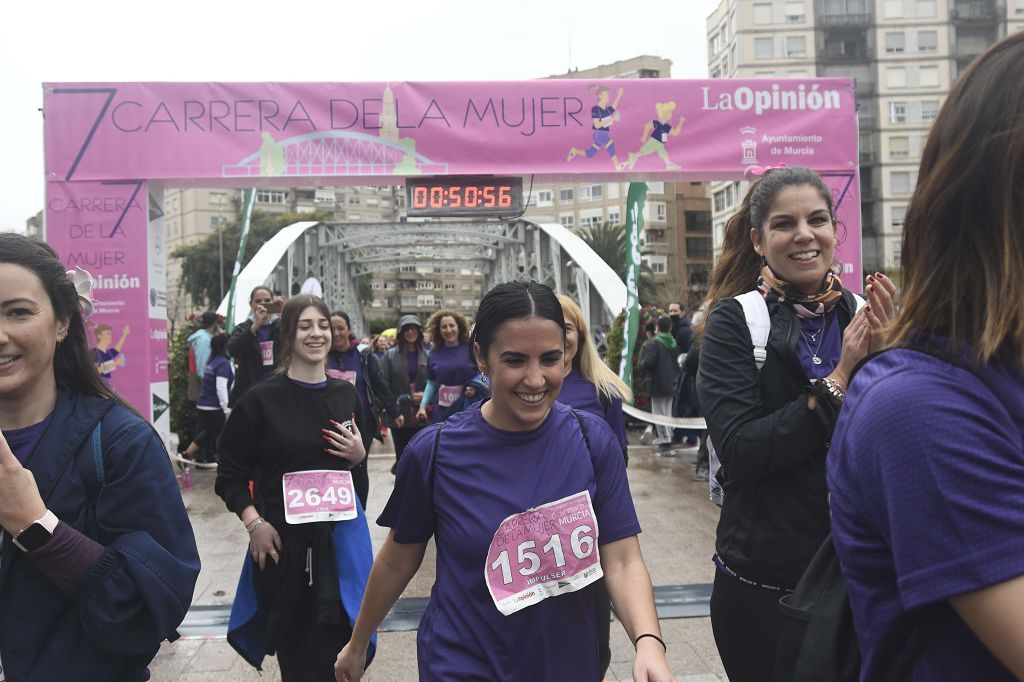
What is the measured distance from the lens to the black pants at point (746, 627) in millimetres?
2311

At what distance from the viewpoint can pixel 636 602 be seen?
7.18 feet

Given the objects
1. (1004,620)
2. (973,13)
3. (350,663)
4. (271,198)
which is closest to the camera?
(1004,620)

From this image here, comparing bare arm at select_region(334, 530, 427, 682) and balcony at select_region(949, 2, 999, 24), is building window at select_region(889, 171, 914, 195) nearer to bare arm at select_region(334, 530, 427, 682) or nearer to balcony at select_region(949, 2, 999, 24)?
balcony at select_region(949, 2, 999, 24)

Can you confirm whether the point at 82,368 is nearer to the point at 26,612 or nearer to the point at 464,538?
the point at 26,612

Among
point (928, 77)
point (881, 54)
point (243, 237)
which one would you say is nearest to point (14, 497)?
point (243, 237)

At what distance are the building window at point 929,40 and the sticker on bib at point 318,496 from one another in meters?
69.4

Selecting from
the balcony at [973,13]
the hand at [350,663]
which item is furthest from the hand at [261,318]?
the balcony at [973,13]

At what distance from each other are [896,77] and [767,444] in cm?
6907

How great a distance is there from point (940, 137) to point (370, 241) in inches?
1096

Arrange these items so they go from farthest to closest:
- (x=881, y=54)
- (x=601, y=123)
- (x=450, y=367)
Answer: (x=881, y=54)
(x=601, y=123)
(x=450, y=367)

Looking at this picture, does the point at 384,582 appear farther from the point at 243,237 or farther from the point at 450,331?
the point at 243,237

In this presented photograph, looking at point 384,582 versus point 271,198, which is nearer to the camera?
point 384,582

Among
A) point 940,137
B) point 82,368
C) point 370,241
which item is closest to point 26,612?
point 82,368

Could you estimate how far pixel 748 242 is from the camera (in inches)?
112
